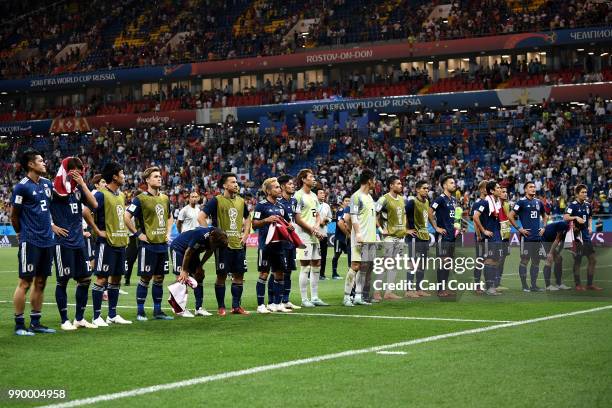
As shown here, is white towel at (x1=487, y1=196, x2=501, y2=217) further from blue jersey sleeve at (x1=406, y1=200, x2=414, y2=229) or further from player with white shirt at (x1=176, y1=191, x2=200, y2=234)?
player with white shirt at (x1=176, y1=191, x2=200, y2=234)

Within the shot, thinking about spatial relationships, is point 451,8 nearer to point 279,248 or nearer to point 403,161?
point 403,161

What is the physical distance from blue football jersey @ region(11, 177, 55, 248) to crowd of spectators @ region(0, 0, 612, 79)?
148 ft

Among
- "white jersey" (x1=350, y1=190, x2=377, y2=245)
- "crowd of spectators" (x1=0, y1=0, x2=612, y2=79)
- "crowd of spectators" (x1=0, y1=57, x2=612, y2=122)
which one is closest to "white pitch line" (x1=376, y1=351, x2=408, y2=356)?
"white jersey" (x1=350, y1=190, x2=377, y2=245)

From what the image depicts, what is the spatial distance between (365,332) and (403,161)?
124ft

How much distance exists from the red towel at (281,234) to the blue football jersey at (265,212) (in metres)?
0.12

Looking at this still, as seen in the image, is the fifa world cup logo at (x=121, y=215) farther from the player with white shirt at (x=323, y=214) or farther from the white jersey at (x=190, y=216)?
the player with white shirt at (x=323, y=214)

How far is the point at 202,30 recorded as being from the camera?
2689 inches

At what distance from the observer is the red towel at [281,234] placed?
15.1 m

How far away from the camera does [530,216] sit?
63.3 feet

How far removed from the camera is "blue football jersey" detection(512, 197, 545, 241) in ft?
63.3

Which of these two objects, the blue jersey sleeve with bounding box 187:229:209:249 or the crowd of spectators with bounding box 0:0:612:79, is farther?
the crowd of spectators with bounding box 0:0:612:79

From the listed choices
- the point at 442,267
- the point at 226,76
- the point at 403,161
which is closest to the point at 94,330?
the point at 442,267

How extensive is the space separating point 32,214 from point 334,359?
4722mm

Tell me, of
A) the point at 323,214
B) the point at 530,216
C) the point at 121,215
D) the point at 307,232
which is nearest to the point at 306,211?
the point at 307,232
